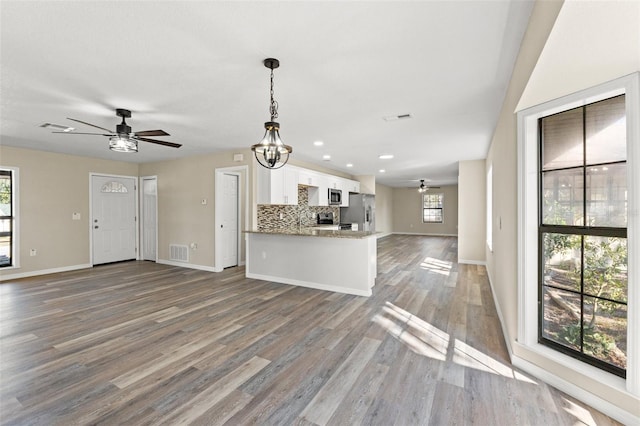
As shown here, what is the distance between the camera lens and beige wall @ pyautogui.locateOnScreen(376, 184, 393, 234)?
11718 mm

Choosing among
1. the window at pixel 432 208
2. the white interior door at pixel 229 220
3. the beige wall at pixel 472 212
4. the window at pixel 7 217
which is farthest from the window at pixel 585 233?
the window at pixel 432 208

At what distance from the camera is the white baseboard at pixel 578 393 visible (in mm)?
1645

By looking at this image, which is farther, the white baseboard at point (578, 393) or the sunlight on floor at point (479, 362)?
the sunlight on floor at point (479, 362)

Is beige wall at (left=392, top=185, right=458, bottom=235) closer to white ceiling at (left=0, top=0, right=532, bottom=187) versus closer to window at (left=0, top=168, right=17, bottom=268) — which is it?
white ceiling at (left=0, top=0, right=532, bottom=187)

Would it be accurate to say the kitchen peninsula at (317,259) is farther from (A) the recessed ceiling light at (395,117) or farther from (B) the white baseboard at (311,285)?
(A) the recessed ceiling light at (395,117)

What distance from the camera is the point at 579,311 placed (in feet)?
6.41

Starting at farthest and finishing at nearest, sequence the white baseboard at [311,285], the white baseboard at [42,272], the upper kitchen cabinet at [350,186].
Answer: the upper kitchen cabinet at [350,186] → the white baseboard at [42,272] → the white baseboard at [311,285]

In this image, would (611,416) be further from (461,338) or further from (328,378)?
(328,378)

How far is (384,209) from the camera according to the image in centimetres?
1247

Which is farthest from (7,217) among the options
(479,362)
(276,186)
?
(479,362)

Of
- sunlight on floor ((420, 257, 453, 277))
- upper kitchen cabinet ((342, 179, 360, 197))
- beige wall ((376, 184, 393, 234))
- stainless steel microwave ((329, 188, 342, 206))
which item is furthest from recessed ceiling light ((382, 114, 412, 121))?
beige wall ((376, 184, 393, 234))

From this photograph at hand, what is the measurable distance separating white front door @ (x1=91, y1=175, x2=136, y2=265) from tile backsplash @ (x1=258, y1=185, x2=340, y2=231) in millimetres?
3728

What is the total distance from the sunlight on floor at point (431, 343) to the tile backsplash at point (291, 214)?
320 centimetres

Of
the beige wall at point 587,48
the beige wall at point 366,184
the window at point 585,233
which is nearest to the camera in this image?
the beige wall at point 587,48
